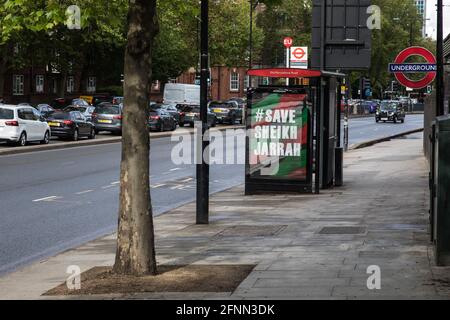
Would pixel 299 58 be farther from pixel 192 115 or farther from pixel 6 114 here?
pixel 192 115

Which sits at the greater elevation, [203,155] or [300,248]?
[203,155]

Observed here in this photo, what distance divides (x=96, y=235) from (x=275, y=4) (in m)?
4.41

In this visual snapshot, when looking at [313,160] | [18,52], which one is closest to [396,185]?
[313,160]

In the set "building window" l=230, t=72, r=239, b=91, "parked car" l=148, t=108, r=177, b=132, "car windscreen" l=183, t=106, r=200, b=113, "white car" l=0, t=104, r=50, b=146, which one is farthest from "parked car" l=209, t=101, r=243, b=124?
"building window" l=230, t=72, r=239, b=91

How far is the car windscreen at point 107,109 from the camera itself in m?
43.4

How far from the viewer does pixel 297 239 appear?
11023mm

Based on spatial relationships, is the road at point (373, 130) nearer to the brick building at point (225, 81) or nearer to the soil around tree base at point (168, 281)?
the soil around tree base at point (168, 281)

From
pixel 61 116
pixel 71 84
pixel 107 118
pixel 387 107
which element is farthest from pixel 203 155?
pixel 71 84

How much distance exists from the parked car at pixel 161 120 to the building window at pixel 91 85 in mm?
34004

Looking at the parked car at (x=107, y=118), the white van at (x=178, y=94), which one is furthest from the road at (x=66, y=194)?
the white van at (x=178, y=94)

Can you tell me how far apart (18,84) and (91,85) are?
1262 cm

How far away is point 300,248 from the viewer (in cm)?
1019

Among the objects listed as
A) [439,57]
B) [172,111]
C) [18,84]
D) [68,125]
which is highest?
[18,84]

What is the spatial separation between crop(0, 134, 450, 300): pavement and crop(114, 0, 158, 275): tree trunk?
2.84ft
